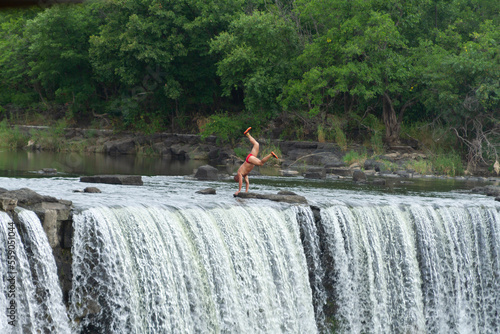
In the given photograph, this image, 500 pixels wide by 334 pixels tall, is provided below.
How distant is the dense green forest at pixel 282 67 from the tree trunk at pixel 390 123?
7 cm

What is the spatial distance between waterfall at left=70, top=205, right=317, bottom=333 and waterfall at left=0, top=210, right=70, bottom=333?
1.81 ft

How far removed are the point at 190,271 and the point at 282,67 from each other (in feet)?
84.3

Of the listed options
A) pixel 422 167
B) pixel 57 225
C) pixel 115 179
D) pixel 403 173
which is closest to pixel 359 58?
pixel 422 167

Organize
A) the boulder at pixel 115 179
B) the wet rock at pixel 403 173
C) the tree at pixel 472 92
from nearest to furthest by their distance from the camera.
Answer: the boulder at pixel 115 179, the wet rock at pixel 403 173, the tree at pixel 472 92

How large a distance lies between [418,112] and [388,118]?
9.02 feet

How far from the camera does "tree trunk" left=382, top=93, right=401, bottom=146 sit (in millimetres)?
35209

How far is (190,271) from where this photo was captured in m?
11.2

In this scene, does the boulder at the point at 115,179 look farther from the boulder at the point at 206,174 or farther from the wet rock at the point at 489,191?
the wet rock at the point at 489,191

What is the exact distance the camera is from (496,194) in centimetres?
1991

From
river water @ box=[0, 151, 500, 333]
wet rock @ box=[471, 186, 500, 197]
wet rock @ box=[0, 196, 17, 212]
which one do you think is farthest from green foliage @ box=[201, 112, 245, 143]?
wet rock @ box=[0, 196, 17, 212]

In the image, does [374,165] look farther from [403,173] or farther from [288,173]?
[288,173]

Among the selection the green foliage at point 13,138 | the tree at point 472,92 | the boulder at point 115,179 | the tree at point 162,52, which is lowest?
the boulder at point 115,179

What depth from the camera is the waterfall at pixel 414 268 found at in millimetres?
13656

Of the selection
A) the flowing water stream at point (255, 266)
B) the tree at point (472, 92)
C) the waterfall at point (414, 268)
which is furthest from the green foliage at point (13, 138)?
the waterfall at point (414, 268)
